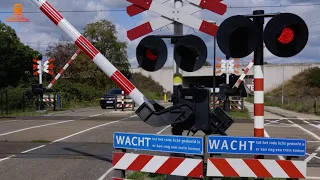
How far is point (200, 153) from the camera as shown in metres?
5.68

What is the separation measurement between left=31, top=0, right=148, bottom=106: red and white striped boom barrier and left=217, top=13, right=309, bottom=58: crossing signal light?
2266 millimetres

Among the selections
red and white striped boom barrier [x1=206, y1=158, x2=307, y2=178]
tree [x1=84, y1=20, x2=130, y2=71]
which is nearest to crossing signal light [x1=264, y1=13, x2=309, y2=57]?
red and white striped boom barrier [x1=206, y1=158, x2=307, y2=178]

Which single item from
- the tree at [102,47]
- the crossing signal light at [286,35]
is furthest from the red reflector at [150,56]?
the tree at [102,47]

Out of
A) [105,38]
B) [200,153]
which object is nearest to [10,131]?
[200,153]

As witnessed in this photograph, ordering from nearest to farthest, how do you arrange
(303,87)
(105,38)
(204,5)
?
1. (204,5)
2. (105,38)
3. (303,87)

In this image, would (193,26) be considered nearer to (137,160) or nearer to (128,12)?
(128,12)

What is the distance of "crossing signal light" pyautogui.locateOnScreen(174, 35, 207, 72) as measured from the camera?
6.40 meters

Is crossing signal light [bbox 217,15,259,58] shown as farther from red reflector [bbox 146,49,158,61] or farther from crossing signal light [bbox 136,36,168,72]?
red reflector [bbox 146,49,158,61]

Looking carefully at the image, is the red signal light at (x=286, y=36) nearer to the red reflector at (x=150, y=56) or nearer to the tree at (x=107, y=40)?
the red reflector at (x=150, y=56)

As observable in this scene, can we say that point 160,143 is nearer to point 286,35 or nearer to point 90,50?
point 286,35

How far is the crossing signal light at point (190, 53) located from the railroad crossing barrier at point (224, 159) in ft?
4.11

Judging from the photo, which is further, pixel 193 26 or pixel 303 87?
pixel 303 87

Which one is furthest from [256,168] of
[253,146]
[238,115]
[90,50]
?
[238,115]

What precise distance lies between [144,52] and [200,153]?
196 cm
